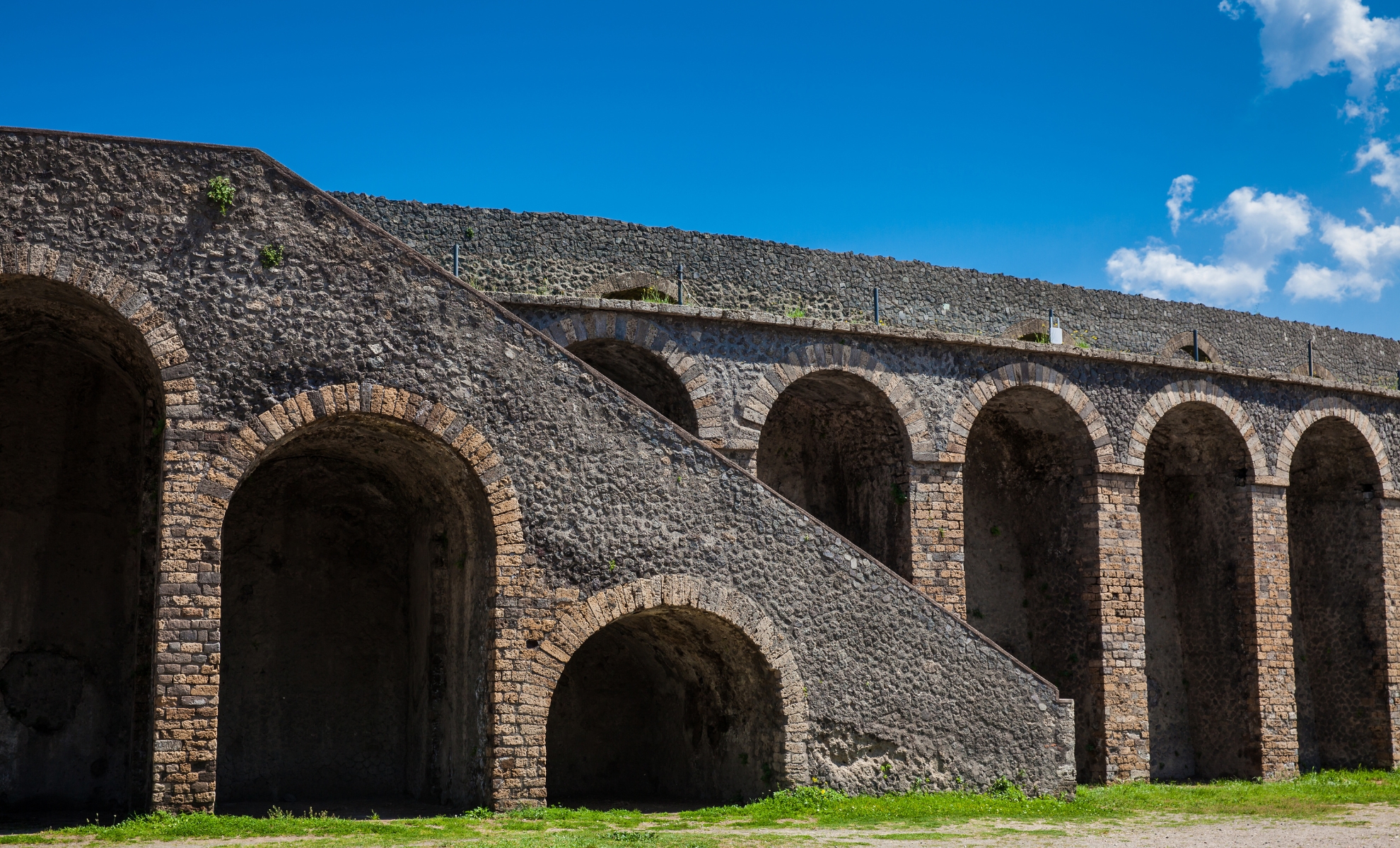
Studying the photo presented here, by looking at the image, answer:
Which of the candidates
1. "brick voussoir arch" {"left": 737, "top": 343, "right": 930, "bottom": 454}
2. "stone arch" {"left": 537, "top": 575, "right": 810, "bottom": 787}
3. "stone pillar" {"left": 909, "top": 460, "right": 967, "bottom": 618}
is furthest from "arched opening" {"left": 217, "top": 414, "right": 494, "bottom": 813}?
"stone pillar" {"left": 909, "top": 460, "right": 967, "bottom": 618}

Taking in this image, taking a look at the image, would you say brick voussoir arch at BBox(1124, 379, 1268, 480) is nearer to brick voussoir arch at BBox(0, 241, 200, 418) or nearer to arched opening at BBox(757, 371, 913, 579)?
arched opening at BBox(757, 371, 913, 579)

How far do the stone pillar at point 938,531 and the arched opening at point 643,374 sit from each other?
3.00 m

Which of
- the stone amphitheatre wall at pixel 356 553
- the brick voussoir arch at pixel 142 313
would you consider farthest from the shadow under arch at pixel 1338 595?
the brick voussoir arch at pixel 142 313

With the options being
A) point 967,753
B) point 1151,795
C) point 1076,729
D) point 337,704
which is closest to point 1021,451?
A: point 1076,729

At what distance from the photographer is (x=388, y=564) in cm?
1418

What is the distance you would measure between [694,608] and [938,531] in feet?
15.9

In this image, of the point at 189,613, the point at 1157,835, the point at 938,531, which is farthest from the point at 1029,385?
the point at 189,613

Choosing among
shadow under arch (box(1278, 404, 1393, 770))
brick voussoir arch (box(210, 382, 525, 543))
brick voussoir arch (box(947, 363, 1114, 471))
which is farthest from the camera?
shadow under arch (box(1278, 404, 1393, 770))

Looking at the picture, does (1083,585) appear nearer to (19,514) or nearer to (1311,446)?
(1311,446)

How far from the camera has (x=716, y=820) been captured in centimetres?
1167

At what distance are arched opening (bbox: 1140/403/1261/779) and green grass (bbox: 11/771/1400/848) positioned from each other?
2849 mm

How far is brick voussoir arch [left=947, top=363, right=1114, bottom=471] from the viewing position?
16078 millimetres

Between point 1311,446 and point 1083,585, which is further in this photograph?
point 1311,446

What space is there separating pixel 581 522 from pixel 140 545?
4.01 meters
